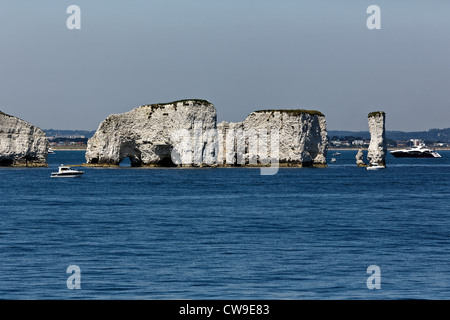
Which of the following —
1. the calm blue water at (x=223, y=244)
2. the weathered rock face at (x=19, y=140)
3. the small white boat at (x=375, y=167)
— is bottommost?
the calm blue water at (x=223, y=244)

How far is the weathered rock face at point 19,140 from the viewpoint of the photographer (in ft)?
414

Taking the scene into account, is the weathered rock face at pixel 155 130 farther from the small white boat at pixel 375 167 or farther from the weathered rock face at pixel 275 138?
the small white boat at pixel 375 167

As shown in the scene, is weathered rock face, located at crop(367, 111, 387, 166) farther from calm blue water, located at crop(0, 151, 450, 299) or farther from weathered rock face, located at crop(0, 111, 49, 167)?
calm blue water, located at crop(0, 151, 450, 299)

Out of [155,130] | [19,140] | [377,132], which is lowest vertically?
[19,140]

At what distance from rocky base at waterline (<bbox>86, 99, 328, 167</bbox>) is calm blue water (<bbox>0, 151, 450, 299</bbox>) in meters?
48.3

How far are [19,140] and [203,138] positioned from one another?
108 ft

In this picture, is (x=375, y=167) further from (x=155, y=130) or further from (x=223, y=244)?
(x=223, y=244)

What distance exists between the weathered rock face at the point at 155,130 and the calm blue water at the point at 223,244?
158 ft

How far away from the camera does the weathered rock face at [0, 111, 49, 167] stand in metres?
126

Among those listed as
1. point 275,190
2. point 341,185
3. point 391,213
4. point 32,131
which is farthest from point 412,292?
point 32,131

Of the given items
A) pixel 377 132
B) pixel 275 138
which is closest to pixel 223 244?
pixel 275 138

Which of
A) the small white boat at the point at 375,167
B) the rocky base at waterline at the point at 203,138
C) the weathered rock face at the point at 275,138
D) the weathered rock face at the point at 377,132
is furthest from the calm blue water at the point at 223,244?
the weathered rock face at the point at 377,132

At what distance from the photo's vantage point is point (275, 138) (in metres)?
132

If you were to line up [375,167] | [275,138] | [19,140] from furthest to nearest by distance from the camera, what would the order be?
[375,167]
[275,138]
[19,140]
